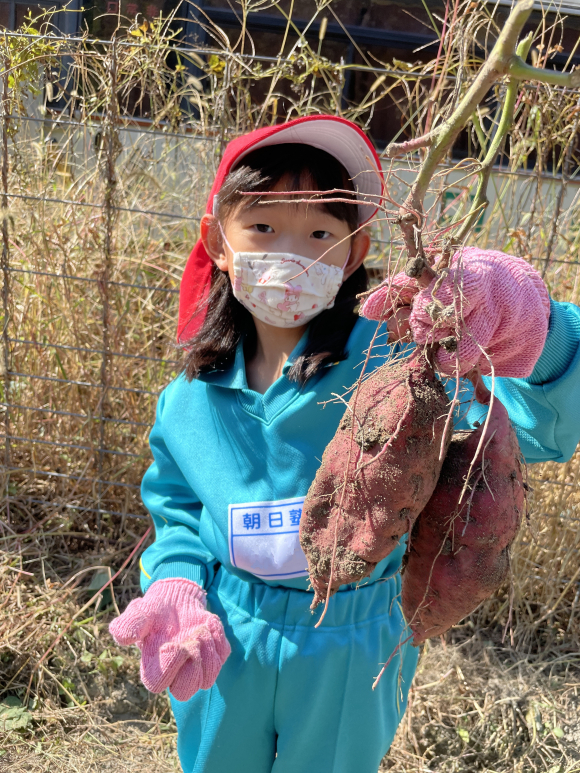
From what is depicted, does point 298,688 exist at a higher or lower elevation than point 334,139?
lower

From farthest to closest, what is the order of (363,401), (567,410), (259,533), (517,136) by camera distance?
(517,136)
(259,533)
(567,410)
(363,401)

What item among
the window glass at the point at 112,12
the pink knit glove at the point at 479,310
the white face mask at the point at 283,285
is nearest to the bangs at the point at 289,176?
the white face mask at the point at 283,285

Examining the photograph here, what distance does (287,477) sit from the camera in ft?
4.87

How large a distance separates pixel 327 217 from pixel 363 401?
1.62 feet

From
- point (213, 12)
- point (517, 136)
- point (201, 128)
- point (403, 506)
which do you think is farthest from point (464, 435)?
point (213, 12)

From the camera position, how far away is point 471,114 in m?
0.91

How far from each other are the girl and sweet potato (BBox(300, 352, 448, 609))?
301 millimetres

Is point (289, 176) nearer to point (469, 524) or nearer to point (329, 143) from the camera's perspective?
point (329, 143)

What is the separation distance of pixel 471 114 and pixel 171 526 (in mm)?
1212

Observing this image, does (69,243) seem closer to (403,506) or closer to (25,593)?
(25,593)

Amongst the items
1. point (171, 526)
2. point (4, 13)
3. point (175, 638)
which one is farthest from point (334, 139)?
point (4, 13)

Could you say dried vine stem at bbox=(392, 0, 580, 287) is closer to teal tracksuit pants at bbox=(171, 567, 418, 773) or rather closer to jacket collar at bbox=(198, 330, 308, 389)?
jacket collar at bbox=(198, 330, 308, 389)

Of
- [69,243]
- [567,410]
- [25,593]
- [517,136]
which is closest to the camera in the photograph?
[567,410]

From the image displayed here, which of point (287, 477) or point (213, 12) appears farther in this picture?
point (213, 12)
